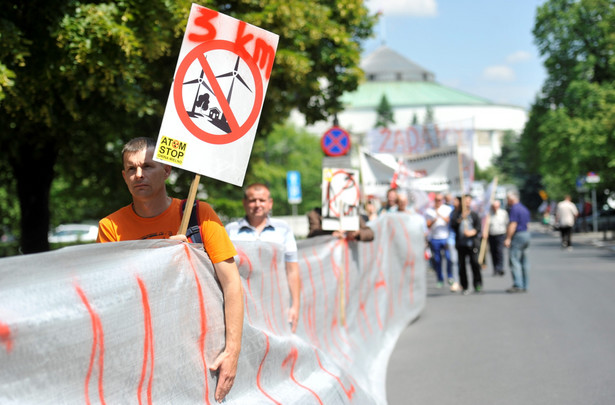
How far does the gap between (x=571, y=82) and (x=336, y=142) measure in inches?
1166

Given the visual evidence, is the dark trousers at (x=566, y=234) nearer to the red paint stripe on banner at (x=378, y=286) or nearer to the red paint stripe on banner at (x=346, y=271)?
the red paint stripe on banner at (x=378, y=286)

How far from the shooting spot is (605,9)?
136 ft

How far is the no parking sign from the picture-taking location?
340 centimetres

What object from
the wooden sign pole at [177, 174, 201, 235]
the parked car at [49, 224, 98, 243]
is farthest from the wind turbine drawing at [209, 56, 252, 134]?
the parked car at [49, 224, 98, 243]

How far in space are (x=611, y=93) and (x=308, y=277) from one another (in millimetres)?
26849

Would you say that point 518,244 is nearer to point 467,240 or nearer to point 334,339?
point 467,240

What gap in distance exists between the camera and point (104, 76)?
9.80 m

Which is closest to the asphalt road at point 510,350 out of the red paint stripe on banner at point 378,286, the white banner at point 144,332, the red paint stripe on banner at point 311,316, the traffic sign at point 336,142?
the red paint stripe on banner at point 378,286

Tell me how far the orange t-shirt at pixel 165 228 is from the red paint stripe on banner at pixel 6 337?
3.60 ft

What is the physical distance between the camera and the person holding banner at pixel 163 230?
3.40m

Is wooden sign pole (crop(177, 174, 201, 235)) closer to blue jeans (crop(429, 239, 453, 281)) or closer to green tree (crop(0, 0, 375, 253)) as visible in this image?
green tree (crop(0, 0, 375, 253))

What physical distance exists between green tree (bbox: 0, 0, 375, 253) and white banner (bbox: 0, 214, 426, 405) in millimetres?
4932

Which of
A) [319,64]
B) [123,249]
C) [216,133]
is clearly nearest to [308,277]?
[216,133]

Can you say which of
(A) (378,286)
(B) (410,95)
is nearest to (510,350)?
(A) (378,286)
